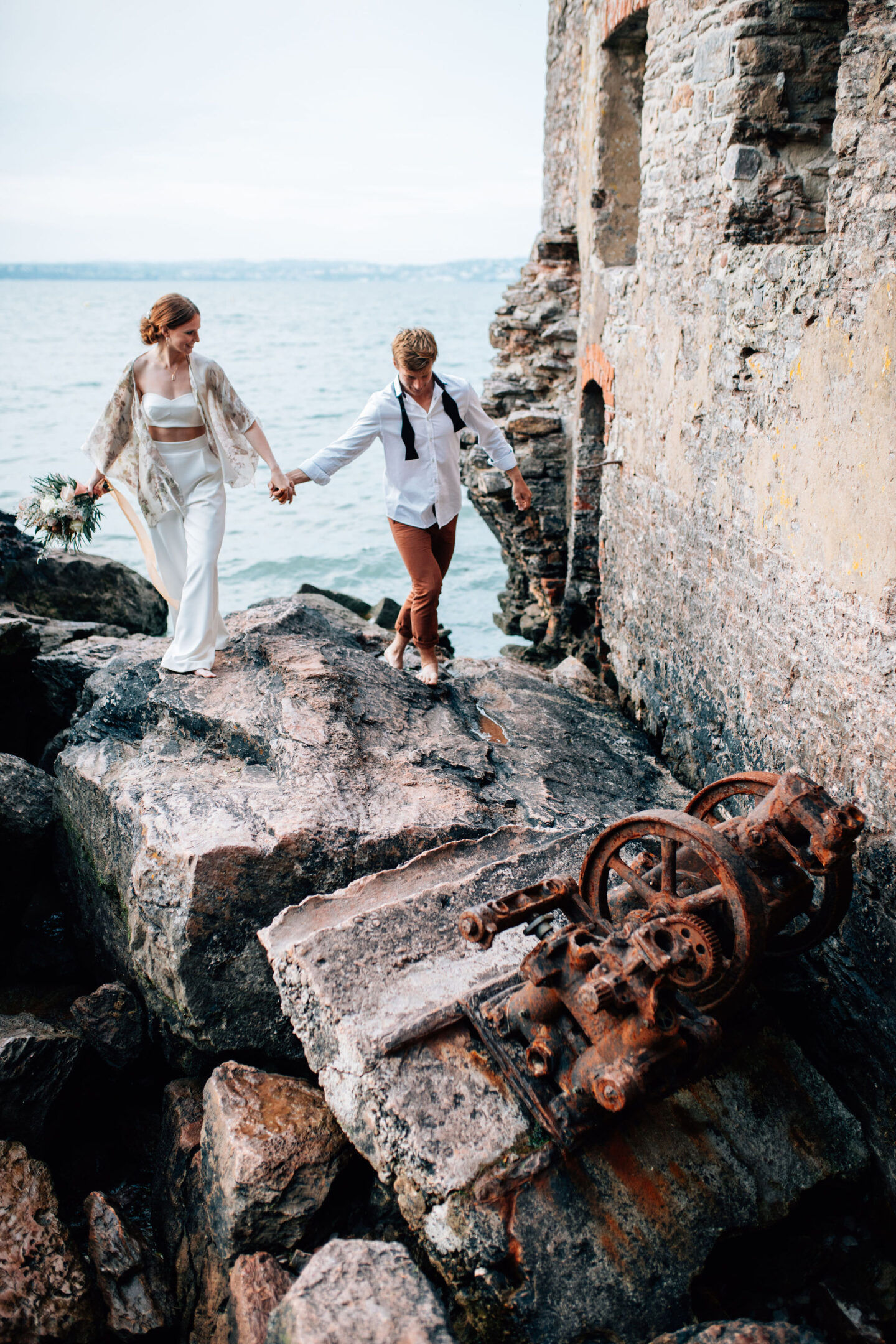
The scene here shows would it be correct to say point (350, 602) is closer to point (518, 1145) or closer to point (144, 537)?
point (144, 537)

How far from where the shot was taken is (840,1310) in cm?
267

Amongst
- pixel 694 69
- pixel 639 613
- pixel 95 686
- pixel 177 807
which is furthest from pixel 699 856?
pixel 694 69

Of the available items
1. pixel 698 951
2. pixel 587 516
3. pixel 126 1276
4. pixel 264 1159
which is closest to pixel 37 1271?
pixel 126 1276

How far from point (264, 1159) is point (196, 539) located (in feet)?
11.0

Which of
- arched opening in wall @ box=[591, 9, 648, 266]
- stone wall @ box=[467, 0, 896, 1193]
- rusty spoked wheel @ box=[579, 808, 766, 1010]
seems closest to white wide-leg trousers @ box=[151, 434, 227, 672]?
stone wall @ box=[467, 0, 896, 1193]

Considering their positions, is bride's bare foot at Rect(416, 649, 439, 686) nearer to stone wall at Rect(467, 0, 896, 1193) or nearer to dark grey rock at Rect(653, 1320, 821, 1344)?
stone wall at Rect(467, 0, 896, 1193)

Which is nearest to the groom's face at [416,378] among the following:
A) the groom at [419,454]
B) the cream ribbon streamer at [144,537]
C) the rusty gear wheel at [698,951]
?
the groom at [419,454]

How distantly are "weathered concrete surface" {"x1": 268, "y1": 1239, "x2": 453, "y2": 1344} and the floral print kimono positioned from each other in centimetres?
393

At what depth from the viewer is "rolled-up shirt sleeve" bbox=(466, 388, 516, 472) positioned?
200 inches

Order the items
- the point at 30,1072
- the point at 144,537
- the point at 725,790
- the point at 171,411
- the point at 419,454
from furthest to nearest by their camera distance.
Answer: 1. the point at 144,537
2. the point at 419,454
3. the point at 171,411
4. the point at 30,1072
5. the point at 725,790

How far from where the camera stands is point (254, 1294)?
8.45 ft

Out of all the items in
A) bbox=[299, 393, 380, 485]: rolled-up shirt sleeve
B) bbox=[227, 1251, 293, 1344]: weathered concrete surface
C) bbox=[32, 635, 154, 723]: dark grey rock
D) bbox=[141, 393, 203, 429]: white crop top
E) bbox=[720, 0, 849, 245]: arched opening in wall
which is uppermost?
bbox=[720, 0, 849, 245]: arched opening in wall

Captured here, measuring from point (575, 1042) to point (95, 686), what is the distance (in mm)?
3704

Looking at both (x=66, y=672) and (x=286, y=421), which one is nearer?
(x=66, y=672)
